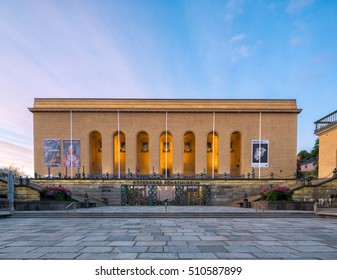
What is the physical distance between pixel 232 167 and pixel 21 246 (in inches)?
1476

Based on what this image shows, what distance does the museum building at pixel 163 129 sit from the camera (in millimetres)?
34594

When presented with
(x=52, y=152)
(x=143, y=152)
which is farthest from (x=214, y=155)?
(x=52, y=152)

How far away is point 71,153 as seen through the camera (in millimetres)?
34062

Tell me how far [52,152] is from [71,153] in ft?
10.4

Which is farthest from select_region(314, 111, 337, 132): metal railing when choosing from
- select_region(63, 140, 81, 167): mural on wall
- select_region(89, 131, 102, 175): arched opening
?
select_region(63, 140, 81, 167): mural on wall

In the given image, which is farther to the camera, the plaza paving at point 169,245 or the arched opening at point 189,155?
the arched opening at point 189,155

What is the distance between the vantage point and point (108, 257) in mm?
5477

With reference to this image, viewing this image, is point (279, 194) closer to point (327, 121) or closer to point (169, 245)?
point (169, 245)

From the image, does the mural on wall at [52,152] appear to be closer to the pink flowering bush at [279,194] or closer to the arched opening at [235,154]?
the arched opening at [235,154]

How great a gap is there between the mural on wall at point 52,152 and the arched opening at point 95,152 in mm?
5065

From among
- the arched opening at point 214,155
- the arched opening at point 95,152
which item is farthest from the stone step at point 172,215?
the arched opening at point 214,155

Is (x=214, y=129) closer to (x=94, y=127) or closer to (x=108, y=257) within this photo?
(x=94, y=127)

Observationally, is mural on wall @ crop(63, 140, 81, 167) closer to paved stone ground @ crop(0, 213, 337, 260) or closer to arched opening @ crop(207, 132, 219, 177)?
arched opening @ crop(207, 132, 219, 177)

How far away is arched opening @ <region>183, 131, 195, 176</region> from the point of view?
128ft
